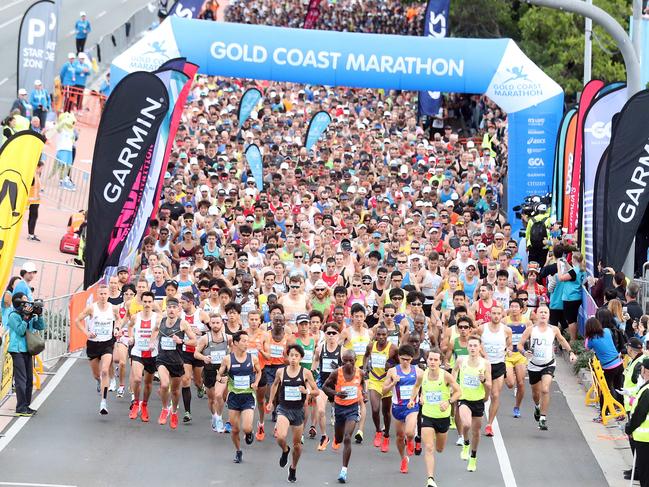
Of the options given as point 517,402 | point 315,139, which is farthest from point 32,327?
point 315,139

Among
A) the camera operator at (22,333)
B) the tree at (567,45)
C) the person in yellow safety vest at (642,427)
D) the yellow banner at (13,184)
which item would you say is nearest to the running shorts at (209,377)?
the camera operator at (22,333)

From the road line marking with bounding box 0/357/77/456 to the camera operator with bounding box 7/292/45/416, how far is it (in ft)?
1.48

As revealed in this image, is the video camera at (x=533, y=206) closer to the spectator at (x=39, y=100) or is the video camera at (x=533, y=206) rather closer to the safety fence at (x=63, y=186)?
the safety fence at (x=63, y=186)

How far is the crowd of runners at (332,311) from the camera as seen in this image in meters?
18.3

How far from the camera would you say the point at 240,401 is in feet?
60.3

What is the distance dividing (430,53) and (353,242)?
235 inches

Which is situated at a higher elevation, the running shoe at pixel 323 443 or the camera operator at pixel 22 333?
the camera operator at pixel 22 333

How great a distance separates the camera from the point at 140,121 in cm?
2380

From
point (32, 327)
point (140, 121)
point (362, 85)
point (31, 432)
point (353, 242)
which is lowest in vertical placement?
point (31, 432)

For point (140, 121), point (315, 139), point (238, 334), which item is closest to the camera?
point (238, 334)

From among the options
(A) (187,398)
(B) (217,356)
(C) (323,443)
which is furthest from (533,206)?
(B) (217,356)

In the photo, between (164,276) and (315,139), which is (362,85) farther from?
(164,276)

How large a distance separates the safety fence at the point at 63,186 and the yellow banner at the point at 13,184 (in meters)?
14.0

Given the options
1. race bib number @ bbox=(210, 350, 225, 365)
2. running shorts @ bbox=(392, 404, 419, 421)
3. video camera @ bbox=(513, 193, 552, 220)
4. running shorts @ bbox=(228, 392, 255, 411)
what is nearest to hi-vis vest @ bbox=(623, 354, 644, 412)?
running shorts @ bbox=(392, 404, 419, 421)
